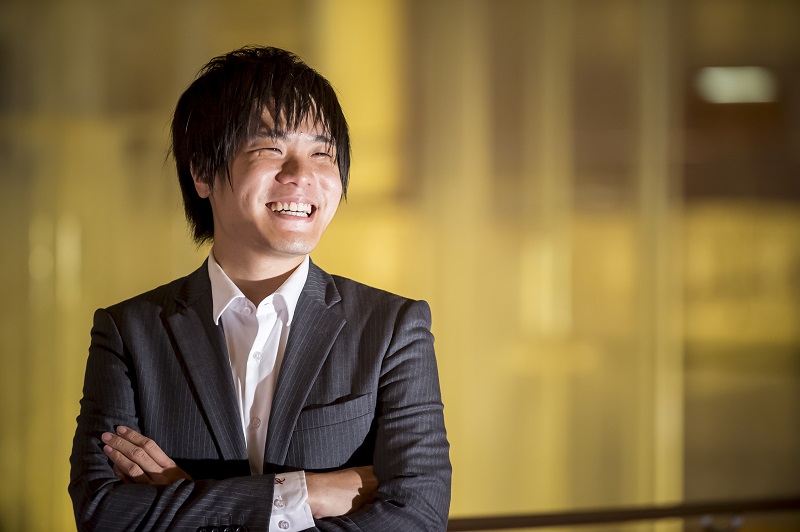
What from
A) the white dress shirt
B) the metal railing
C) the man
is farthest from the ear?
the metal railing

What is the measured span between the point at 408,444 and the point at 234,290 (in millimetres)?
411

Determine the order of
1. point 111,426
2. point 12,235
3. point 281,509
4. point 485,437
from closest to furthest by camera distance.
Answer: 1. point 281,509
2. point 111,426
3. point 12,235
4. point 485,437

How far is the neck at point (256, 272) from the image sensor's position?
161 centimetres

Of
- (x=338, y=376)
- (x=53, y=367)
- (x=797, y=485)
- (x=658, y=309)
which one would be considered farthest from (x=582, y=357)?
(x=338, y=376)

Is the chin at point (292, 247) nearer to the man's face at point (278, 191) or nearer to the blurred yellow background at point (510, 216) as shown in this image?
the man's face at point (278, 191)

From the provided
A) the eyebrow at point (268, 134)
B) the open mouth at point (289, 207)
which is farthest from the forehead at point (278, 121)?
the open mouth at point (289, 207)

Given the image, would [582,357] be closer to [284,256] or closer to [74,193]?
[74,193]

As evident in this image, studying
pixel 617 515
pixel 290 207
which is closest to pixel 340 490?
pixel 290 207

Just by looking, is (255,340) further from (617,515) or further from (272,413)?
(617,515)

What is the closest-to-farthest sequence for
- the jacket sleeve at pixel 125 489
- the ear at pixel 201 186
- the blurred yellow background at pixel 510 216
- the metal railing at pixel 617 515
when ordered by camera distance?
the jacket sleeve at pixel 125 489 → the ear at pixel 201 186 → the metal railing at pixel 617 515 → the blurred yellow background at pixel 510 216

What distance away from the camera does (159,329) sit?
1627 mm

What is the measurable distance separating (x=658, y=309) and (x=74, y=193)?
285cm

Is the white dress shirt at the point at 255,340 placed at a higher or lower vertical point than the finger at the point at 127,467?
higher

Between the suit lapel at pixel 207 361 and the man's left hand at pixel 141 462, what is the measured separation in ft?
0.29
